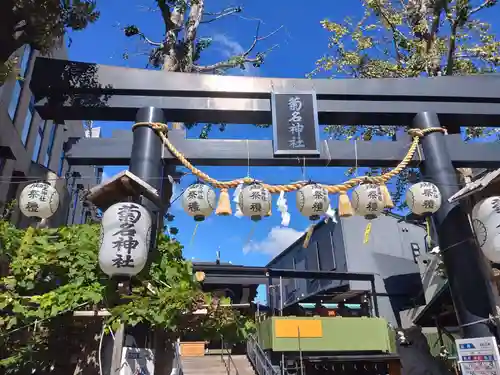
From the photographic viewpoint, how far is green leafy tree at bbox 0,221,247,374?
5070 mm

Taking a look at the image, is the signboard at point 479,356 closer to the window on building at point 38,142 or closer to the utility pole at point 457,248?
the utility pole at point 457,248

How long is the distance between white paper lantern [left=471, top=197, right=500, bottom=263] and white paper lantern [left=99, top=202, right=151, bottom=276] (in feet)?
17.4

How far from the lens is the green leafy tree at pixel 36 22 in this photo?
7270 mm

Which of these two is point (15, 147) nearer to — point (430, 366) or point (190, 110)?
point (190, 110)

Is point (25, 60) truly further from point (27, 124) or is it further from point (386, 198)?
point (386, 198)

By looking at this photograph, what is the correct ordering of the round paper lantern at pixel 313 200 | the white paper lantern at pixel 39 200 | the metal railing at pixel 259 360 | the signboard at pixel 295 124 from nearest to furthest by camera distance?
the white paper lantern at pixel 39 200
the round paper lantern at pixel 313 200
the signboard at pixel 295 124
the metal railing at pixel 259 360

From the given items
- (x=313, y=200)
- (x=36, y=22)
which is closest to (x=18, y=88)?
(x=36, y=22)

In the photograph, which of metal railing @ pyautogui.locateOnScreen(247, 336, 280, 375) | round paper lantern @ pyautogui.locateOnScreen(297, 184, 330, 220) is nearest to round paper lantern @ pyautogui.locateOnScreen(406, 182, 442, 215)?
round paper lantern @ pyautogui.locateOnScreen(297, 184, 330, 220)

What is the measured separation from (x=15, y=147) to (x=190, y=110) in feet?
19.7

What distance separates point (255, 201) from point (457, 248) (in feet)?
12.9

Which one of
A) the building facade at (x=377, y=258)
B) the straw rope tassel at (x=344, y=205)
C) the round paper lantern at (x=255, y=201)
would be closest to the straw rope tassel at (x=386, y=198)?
the straw rope tassel at (x=344, y=205)

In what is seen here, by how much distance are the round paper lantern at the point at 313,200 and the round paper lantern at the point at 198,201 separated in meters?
1.60

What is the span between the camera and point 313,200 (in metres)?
7.12

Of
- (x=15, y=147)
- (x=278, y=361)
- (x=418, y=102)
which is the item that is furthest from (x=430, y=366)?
(x=15, y=147)
